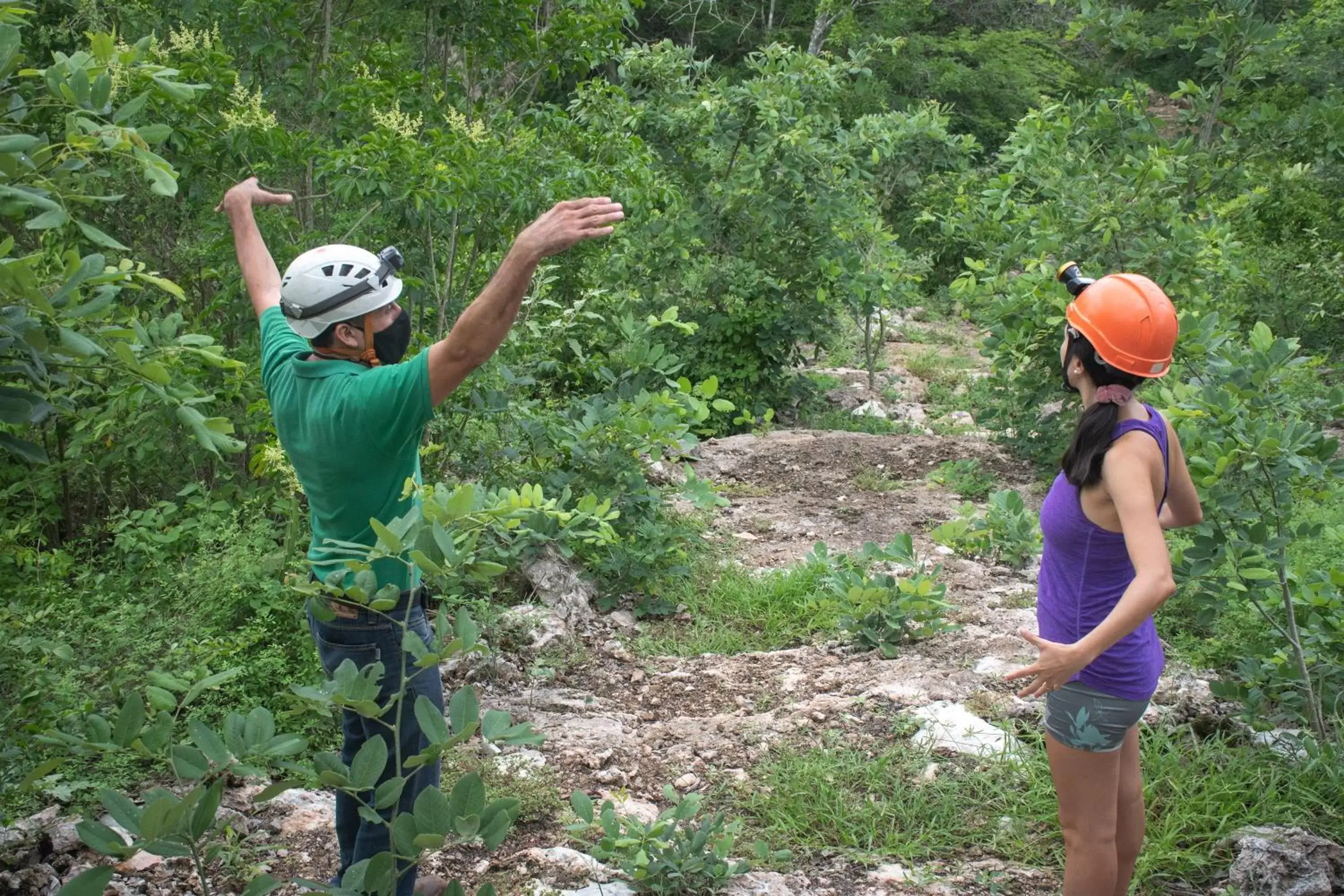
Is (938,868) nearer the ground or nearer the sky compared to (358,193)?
nearer the ground

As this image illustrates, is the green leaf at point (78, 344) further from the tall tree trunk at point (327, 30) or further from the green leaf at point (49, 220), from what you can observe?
the tall tree trunk at point (327, 30)

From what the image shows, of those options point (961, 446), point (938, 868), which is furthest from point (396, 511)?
point (961, 446)

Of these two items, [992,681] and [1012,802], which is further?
[992,681]

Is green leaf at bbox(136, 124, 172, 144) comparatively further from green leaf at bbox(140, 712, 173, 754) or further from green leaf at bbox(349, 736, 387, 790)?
green leaf at bbox(349, 736, 387, 790)

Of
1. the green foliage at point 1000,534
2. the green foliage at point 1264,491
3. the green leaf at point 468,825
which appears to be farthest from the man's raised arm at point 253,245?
the green foliage at point 1000,534

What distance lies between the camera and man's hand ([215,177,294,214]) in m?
3.31

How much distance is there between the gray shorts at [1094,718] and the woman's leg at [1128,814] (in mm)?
121

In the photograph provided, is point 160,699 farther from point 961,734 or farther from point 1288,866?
point 1288,866

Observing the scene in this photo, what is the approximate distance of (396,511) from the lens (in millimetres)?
2715

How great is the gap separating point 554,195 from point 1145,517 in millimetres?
3195

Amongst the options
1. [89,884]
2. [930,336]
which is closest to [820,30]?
[930,336]

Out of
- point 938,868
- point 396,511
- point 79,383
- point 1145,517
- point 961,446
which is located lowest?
point 961,446

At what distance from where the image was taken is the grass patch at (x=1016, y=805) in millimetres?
3238

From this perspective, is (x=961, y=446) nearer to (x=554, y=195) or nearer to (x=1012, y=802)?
(x=554, y=195)
